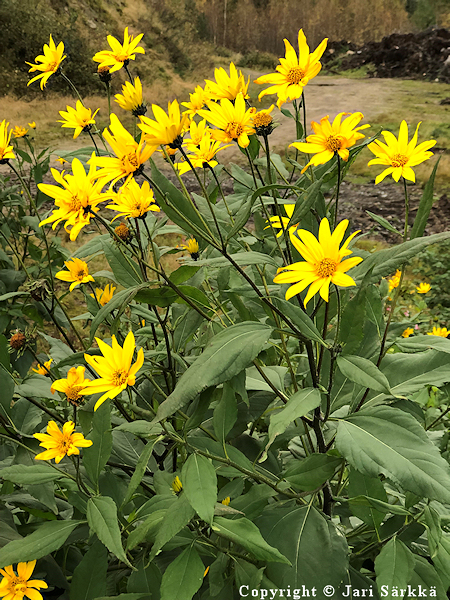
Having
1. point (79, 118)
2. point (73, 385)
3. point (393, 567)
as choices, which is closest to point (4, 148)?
point (79, 118)

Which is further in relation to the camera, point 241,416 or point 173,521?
point 241,416

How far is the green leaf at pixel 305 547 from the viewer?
0.41 metres

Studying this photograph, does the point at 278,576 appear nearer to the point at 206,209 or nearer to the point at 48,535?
the point at 48,535

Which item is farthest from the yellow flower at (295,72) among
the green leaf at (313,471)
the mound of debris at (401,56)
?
the mound of debris at (401,56)

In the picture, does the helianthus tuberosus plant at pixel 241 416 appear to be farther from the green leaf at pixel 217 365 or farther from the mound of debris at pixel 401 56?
the mound of debris at pixel 401 56

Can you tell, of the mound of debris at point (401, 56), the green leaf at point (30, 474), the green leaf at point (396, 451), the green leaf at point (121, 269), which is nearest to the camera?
the green leaf at point (396, 451)

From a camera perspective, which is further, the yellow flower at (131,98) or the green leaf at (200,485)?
the yellow flower at (131,98)

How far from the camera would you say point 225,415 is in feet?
1.35

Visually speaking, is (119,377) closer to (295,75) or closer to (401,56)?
(295,75)

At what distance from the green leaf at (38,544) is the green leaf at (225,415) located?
166mm

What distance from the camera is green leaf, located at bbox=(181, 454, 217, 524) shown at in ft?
1.06

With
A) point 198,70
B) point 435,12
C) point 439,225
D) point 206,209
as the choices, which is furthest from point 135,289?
point 435,12

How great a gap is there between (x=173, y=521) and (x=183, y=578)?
0.06 metres

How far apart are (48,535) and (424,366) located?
39 centimetres
